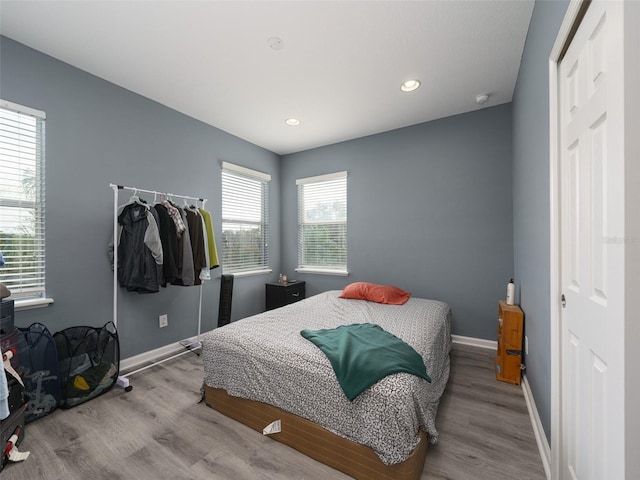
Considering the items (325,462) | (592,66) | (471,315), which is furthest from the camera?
(471,315)

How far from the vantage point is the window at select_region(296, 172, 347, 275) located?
411cm

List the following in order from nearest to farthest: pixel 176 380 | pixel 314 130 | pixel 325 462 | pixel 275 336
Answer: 1. pixel 325 462
2. pixel 275 336
3. pixel 176 380
4. pixel 314 130

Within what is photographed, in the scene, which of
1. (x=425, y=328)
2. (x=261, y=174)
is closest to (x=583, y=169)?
(x=425, y=328)

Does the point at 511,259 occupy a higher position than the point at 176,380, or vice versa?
the point at 511,259

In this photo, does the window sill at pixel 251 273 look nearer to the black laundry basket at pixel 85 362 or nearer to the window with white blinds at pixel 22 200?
the black laundry basket at pixel 85 362

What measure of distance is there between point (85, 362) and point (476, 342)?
12.5 ft

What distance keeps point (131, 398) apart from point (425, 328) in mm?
2381

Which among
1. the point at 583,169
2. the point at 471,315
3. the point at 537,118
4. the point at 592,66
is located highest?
the point at 537,118

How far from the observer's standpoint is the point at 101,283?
2.51 metres

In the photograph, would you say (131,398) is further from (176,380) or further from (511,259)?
(511,259)

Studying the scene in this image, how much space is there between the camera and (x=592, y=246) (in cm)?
101

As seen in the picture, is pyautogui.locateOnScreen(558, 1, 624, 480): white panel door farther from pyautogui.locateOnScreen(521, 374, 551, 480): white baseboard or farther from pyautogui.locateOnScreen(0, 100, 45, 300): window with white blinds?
pyautogui.locateOnScreen(0, 100, 45, 300): window with white blinds

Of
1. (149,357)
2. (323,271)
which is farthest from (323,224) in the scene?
(149,357)

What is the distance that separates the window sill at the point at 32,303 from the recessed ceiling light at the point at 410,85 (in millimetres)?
3589
